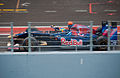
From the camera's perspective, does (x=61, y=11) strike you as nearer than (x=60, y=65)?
No

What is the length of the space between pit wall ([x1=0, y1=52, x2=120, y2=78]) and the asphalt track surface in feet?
29.8

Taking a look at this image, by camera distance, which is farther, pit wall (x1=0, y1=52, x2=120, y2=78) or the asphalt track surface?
the asphalt track surface

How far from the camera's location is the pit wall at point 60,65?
3.81m

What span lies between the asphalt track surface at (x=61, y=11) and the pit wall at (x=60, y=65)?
9091 mm

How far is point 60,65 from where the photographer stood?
384 cm

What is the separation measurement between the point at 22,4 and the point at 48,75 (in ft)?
34.5

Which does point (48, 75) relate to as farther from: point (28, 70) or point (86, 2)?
point (86, 2)

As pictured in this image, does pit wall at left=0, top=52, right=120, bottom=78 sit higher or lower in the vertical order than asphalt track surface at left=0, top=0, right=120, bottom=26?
lower

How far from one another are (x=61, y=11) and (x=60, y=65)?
33.1ft

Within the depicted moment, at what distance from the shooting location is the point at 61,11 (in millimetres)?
13523

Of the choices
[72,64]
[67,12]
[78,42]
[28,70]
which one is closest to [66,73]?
[72,64]

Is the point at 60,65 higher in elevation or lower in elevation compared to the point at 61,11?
lower

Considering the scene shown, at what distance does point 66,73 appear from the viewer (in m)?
3.88

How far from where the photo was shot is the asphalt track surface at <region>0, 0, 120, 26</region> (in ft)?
42.5
